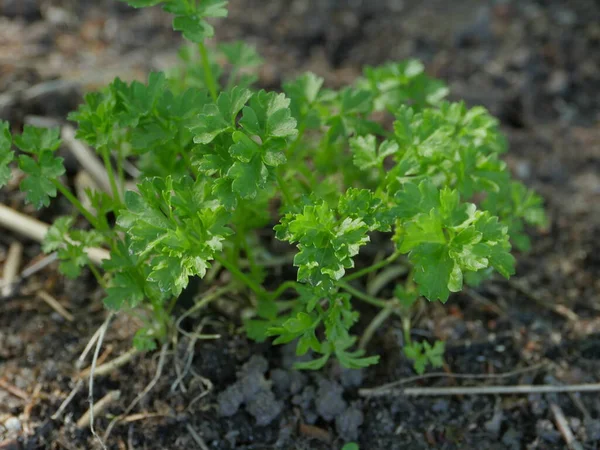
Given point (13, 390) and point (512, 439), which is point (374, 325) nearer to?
point (512, 439)

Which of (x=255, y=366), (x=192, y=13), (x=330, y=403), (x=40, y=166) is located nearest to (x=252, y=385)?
(x=255, y=366)

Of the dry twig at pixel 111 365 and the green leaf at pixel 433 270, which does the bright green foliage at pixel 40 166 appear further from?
the green leaf at pixel 433 270

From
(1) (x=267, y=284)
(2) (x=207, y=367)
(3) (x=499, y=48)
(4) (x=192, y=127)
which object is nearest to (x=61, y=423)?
(2) (x=207, y=367)

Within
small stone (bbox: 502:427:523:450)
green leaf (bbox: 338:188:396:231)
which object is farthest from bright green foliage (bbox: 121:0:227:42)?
small stone (bbox: 502:427:523:450)

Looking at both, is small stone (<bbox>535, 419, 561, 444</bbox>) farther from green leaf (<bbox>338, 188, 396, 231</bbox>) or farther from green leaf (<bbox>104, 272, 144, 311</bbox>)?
green leaf (<bbox>104, 272, 144, 311</bbox>)

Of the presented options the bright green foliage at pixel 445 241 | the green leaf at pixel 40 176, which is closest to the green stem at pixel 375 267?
the bright green foliage at pixel 445 241
